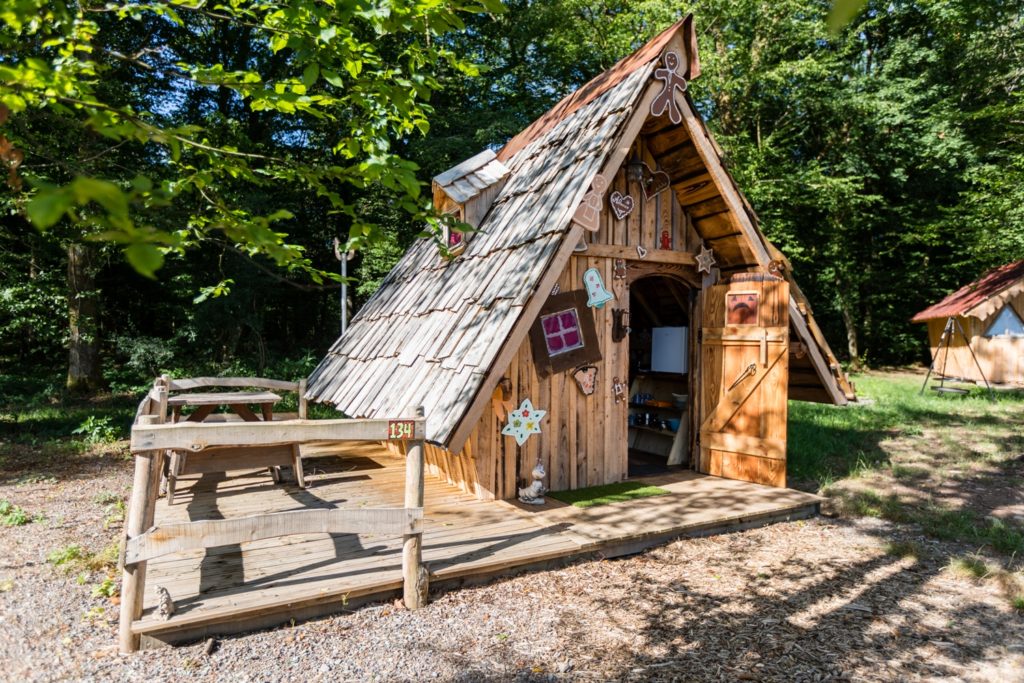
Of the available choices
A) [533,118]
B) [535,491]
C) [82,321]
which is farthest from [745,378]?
[533,118]

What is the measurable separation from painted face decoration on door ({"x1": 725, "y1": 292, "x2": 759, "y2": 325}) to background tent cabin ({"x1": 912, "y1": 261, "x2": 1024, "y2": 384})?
14931 mm

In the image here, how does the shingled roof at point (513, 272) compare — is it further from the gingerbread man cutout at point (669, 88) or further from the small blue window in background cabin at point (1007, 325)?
the small blue window in background cabin at point (1007, 325)

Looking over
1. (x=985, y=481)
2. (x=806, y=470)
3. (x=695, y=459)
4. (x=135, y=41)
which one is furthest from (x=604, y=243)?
(x=135, y=41)

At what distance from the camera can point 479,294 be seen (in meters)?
6.02

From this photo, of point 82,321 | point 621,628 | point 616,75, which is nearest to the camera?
point 621,628

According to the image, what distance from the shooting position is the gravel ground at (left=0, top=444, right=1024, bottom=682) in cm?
341

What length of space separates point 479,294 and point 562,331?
99 cm

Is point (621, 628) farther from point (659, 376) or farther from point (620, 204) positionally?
point (659, 376)

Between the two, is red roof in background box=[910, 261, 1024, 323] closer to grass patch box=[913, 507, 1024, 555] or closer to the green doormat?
grass patch box=[913, 507, 1024, 555]

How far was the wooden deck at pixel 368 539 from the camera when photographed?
3.85 metres

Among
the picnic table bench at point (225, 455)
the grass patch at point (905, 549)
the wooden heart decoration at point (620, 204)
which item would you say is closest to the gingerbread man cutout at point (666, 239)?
the wooden heart decoration at point (620, 204)

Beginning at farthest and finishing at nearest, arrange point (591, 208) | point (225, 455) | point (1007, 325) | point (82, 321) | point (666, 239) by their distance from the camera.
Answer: point (1007, 325) < point (82, 321) < point (666, 239) < point (225, 455) < point (591, 208)

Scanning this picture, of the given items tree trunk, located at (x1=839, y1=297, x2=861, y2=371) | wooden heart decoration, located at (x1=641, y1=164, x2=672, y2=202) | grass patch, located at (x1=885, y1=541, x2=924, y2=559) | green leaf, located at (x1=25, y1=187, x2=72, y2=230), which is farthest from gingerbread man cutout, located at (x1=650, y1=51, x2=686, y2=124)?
tree trunk, located at (x1=839, y1=297, x2=861, y2=371)

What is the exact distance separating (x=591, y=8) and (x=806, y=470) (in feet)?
60.0
